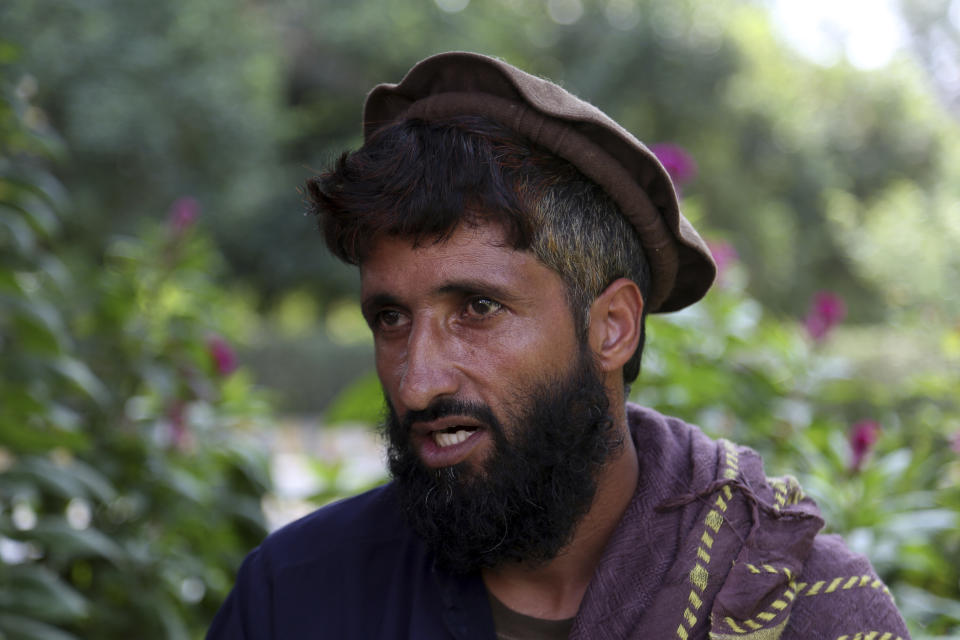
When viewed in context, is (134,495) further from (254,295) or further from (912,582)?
(254,295)

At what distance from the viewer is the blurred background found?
9.36 feet

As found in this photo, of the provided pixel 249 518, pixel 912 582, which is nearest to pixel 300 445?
pixel 249 518

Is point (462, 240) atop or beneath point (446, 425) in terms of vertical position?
atop

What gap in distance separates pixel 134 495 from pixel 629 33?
20.5 meters

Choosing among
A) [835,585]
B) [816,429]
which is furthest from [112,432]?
[835,585]

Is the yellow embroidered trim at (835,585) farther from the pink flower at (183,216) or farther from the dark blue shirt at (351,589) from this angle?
the pink flower at (183,216)

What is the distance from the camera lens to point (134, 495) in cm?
322

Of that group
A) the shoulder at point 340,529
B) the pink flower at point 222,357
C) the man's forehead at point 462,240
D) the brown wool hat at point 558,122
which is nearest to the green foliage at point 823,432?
the brown wool hat at point 558,122

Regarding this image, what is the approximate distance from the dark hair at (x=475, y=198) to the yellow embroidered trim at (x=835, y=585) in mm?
609

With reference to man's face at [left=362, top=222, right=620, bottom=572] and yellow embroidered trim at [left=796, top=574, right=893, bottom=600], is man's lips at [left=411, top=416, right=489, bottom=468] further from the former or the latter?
yellow embroidered trim at [left=796, top=574, right=893, bottom=600]

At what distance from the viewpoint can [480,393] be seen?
5.82ft

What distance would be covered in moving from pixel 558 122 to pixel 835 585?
38.4 inches

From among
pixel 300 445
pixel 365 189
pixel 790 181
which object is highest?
pixel 790 181

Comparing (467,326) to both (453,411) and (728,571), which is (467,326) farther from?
(728,571)
